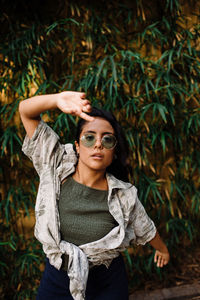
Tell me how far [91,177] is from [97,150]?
162 millimetres

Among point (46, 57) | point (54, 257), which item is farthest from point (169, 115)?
point (54, 257)

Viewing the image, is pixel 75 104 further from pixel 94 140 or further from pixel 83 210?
pixel 83 210

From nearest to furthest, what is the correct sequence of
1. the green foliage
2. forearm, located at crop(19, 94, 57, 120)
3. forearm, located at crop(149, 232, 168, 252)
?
forearm, located at crop(19, 94, 57, 120)
forearm, located at crop(149, 232, 168, 252)
the green foliage

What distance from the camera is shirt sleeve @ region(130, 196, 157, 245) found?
134 centimetres

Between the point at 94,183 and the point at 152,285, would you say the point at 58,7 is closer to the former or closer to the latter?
the point at 94,183

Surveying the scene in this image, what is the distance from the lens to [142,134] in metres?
2.30

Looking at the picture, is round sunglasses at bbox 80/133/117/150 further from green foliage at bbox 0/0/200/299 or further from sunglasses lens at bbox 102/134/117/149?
green foliage at bbox 0/0/200/299

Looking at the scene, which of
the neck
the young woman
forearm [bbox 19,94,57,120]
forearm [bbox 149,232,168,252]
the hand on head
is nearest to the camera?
the hand on head

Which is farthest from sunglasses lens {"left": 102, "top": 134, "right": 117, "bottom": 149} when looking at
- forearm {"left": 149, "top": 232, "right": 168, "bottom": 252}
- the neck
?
forearm {"left": 149, "top": 232, "right": 168, "bottom": 252}

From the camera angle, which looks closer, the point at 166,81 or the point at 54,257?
the point at 54,257

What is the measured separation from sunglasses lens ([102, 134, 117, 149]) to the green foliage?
0.90 metres

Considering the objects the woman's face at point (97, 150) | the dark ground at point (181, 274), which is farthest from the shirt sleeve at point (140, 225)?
the dark ground at point (181, 274)


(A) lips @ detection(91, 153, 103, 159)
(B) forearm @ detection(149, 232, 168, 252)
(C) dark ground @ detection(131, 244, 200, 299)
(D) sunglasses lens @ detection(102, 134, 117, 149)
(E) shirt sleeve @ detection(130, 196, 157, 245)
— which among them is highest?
(D) sunglasses lens @ detection(102, 134, 117, 149)

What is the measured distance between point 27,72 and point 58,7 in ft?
2.34
